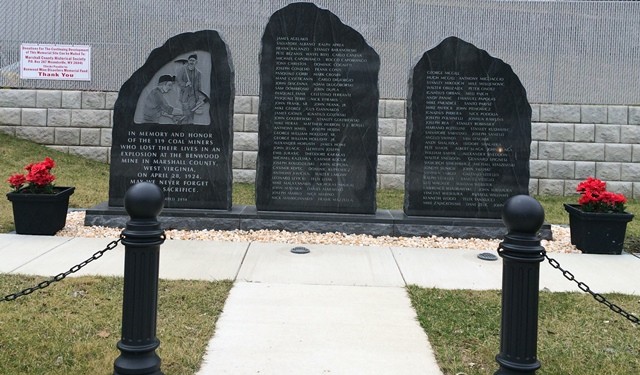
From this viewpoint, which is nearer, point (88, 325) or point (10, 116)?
point (88, 325)

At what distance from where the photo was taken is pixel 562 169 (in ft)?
48.2

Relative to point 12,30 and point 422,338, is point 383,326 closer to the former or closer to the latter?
point 422,338

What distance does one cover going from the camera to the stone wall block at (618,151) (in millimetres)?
14586

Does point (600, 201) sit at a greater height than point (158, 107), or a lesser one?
lesser

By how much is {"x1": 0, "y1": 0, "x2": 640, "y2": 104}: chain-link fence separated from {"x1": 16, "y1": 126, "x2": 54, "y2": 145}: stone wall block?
1040 mm

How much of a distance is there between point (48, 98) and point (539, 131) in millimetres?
11936

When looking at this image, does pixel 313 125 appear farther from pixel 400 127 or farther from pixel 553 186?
pixel 553 186

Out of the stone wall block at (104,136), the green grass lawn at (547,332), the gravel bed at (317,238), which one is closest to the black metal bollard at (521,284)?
the green grass lawn at (547,332)

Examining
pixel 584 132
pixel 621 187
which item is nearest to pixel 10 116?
pixel 584 132

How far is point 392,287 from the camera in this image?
5645 mm

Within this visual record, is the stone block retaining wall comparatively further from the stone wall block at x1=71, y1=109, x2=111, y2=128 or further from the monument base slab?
the monument base slab

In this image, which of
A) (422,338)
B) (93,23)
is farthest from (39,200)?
(93,23)

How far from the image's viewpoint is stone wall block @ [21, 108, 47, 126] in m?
14.7

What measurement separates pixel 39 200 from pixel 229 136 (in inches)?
104
